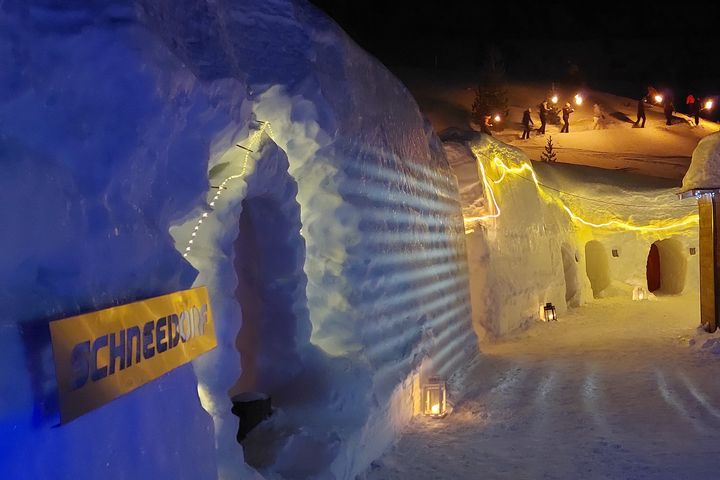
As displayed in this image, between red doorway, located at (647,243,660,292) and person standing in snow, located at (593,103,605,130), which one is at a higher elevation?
person standing in snow, located at (593,103,605,130)

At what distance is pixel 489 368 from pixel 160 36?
7.62 metres

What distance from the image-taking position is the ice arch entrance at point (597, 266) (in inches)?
756

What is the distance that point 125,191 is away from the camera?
2.55m

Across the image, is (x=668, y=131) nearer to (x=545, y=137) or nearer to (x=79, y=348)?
(x=545, y=137)

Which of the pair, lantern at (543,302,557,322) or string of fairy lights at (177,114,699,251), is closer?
string of fairy lights at (177,114,699,251)

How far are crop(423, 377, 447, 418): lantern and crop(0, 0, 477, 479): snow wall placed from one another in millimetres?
167

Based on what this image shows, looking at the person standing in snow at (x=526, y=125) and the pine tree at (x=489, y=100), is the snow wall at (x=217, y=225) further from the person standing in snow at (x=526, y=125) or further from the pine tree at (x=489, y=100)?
the pine tree at (x=489, y=100)

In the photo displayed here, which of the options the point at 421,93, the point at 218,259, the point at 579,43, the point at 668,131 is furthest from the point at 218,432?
the point at 579,43

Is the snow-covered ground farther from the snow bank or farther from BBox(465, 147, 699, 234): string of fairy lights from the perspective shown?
the snow bank

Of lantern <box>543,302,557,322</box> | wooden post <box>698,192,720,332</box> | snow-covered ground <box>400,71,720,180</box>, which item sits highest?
snow-covered ground <box>400,71,720,180</box>

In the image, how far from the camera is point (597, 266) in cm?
1973

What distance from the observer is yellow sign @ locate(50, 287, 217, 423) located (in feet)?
6.47

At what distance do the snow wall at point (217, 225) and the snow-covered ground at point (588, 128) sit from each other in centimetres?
1697

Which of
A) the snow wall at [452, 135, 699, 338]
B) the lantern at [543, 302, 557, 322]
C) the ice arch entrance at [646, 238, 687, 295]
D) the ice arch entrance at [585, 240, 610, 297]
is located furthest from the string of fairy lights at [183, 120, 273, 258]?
the ice arch entrance at [646, 238, 687, 295]
